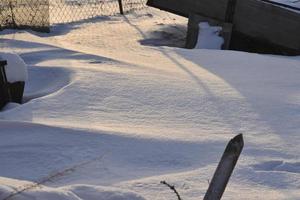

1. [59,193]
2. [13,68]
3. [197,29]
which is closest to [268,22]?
[197,29]

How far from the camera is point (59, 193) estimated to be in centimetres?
229

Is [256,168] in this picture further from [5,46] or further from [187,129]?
[5,46]

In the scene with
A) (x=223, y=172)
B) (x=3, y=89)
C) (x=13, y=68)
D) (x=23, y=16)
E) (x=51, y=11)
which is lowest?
(x=51, y=11)

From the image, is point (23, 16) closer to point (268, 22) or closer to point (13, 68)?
point (268, 22)

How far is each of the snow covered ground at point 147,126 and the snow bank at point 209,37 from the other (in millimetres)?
1849

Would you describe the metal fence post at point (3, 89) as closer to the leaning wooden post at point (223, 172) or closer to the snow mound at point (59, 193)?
the snow mound at point (59, 193)

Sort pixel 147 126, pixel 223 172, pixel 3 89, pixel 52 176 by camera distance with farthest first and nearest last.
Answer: pixel 3 89 → pixel 147 126 → pixel 52 176 → pixel 223 172

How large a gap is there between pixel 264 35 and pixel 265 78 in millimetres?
3045

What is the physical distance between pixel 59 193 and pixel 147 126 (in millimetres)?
1643

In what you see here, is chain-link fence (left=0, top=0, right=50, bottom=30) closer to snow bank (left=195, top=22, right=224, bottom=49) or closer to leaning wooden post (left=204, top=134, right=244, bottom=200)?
snow bank (left=195, top=22, right=224, bottom=49)

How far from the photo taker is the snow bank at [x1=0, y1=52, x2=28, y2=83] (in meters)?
4.38

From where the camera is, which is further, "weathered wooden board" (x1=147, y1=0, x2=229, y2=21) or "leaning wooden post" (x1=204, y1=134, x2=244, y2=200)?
"weathered wooden board" (x1=147, y1=0, x2=229, y2=21)

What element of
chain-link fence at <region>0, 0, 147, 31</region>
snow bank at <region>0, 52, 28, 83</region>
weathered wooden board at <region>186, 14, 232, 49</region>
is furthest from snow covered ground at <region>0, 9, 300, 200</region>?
chain-link fence at <region>0, 0, 147, 31</region>

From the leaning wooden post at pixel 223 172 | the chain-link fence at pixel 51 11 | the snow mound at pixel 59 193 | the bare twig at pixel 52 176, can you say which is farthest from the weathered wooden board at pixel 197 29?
the leaning wooden post at pixel 223 172
